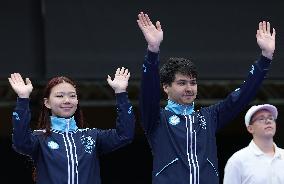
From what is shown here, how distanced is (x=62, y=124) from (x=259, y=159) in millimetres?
1347

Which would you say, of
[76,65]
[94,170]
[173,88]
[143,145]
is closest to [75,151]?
[94,170]

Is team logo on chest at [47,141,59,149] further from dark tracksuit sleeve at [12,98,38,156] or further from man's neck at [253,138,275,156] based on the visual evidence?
man's neck at [253,138,275,156]

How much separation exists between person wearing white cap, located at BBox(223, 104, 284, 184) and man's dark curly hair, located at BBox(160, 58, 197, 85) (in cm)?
55

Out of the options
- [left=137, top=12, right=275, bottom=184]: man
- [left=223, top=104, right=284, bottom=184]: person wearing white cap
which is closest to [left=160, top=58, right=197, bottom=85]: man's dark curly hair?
[left=137, top=12, right=275, bottom=184]: man

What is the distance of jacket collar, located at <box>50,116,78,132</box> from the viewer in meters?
5.43

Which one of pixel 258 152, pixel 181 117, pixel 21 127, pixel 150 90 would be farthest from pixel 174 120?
pixel 21 127

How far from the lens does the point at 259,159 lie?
17.3 ft

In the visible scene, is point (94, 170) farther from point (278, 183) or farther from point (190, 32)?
point (190, 32)

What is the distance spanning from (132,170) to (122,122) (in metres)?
7.68

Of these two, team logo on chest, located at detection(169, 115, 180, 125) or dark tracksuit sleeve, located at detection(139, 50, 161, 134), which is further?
team logo on chest, located at detection(169, 115, 180, 125)

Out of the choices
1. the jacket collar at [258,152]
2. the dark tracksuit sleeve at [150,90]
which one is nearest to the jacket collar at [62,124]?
the dark tracksuit sleeve at [150,90]

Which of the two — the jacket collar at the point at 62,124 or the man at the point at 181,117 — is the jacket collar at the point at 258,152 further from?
the jacket collar at the point at 62,124

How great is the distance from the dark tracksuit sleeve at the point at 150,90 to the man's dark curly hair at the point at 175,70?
0.24 metres

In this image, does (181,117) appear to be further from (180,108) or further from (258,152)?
(258,152)
